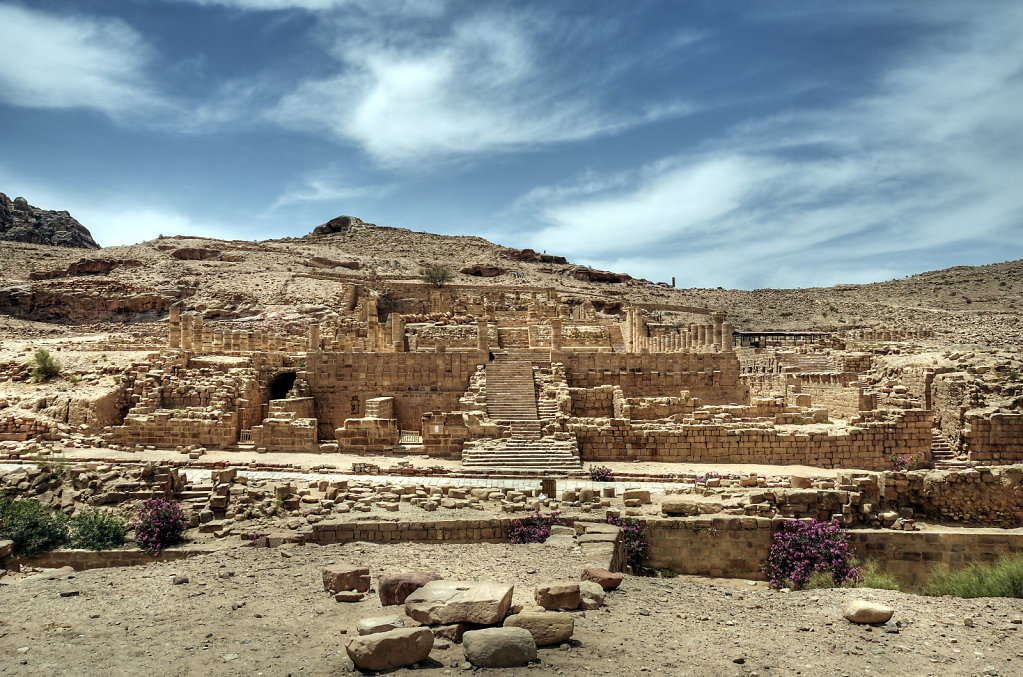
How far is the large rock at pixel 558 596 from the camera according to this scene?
7.00 meters

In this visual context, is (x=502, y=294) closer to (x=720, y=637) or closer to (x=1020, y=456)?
(x=1020, y=456)

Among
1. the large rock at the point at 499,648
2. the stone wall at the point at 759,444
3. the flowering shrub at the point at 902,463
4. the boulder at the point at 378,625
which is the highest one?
the stone wall at the point at 759,444

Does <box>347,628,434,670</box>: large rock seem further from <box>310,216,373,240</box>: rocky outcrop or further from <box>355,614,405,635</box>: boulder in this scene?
<box>310,216,373,240</box>: rocky outcrop

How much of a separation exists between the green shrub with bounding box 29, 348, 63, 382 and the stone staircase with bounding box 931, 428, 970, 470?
2565 cm

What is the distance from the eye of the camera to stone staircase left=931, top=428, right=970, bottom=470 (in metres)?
17.1

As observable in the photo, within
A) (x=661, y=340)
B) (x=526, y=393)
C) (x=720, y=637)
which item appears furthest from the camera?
(x=661, y=340)

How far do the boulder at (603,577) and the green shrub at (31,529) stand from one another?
787cm

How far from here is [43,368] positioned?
21875 millimetres

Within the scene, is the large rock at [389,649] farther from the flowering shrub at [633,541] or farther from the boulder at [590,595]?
the flowering shrub at [633,541]

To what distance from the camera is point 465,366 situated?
21562mm

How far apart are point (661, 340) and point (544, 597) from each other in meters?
26.7

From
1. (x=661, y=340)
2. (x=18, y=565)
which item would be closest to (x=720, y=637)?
(x=18, y=565)

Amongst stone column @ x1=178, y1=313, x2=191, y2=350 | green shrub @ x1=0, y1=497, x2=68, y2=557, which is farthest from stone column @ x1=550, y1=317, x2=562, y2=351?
green shrub @ x1=0, y1=497, x2=68, y2=557

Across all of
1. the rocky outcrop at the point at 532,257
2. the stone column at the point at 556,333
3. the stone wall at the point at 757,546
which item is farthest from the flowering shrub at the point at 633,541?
the rocky outcrop at the point at 532,257
